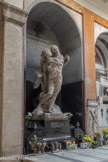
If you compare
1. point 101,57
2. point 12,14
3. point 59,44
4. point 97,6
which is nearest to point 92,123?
point 59,44

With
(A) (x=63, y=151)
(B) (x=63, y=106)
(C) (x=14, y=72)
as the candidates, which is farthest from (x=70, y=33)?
(A) (x=63, y=151)

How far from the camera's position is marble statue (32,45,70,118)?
284 inches

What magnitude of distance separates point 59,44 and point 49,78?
2.76 m

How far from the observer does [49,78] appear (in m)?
7.30

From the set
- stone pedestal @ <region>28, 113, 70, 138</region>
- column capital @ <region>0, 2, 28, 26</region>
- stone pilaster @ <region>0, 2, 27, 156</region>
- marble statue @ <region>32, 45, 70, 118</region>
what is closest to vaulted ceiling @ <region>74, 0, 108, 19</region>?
marble statue @ <region>32, 45, 70, 118</region>

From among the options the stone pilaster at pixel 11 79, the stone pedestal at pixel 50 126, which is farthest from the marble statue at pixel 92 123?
the stone pilaster at pixel 11 79

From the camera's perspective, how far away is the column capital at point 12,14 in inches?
241

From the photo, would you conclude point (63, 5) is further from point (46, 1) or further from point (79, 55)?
point (79, 55)

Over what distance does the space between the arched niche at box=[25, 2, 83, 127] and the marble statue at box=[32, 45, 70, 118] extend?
0.82 metres

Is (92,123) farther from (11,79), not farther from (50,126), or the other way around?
(11,79)

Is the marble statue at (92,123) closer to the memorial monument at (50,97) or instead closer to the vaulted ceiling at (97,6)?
the memorial monument at (50,97)

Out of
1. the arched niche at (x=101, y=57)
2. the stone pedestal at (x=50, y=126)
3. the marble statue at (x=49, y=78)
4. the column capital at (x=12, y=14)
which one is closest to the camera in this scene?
the column capital at (x=12, y=14)

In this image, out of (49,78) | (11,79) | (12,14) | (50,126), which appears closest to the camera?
(11,79)

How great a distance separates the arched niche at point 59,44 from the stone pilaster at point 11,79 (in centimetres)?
200
